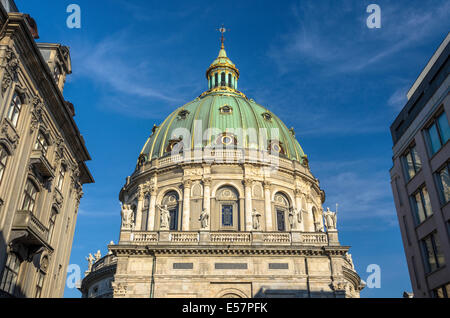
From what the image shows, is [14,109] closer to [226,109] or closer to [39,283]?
[39,283]

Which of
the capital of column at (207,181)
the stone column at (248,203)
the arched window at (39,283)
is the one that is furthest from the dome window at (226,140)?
the arched window at (39,283)

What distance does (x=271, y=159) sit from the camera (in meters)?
44.3

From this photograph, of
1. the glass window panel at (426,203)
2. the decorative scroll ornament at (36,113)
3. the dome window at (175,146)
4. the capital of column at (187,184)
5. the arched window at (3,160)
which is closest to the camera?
the arched window at (3,160)

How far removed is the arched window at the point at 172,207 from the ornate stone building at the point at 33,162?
14343 mm

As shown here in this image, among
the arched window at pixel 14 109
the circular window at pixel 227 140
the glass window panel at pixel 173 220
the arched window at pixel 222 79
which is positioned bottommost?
the arched window at pixel 14 109

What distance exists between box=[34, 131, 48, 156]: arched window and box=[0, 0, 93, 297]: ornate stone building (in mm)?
54

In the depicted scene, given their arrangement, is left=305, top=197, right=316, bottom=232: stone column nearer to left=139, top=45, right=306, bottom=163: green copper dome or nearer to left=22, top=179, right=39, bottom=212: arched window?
left=139, top=45, right=306, bottom=163: green copper dome

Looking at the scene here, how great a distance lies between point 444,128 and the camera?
19.0 m

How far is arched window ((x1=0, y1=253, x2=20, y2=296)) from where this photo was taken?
62.1 ft

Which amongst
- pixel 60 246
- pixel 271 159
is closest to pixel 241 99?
pixel 271 159

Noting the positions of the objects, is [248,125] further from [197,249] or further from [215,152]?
[197,249]

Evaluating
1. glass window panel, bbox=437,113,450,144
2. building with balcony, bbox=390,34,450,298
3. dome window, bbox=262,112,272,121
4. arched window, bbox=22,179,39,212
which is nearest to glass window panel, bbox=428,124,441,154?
building with balcony, bbox=390,34,450,298

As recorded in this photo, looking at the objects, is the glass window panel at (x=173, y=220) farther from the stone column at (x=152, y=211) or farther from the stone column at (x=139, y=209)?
the stone column at (x=139, y=209)

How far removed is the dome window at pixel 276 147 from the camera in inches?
1797
